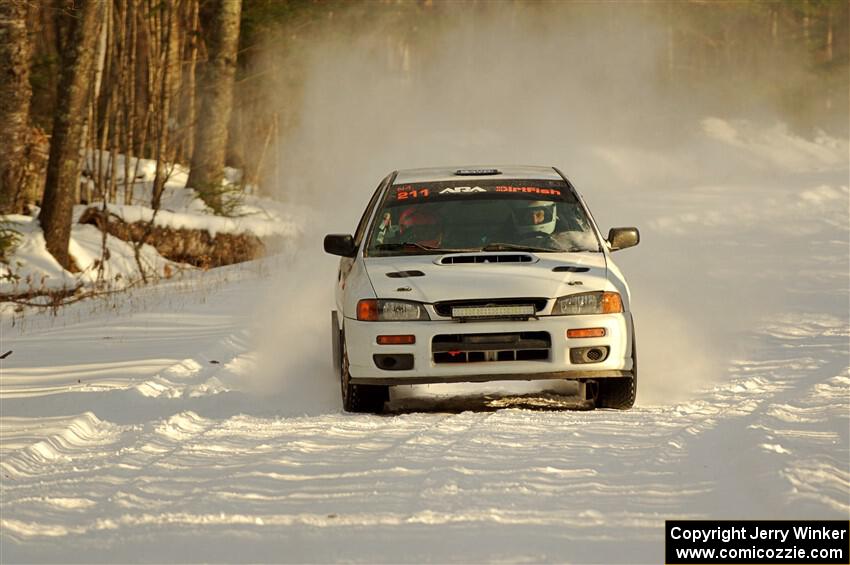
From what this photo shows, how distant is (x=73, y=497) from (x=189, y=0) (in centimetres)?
2226

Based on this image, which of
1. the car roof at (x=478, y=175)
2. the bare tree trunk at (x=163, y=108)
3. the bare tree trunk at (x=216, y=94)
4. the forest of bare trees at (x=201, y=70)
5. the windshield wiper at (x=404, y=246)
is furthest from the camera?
the bare tree trunk at (x=216, y=94)

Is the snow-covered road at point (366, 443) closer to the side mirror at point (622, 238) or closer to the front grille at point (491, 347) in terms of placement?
the front grille at point (491, 347)

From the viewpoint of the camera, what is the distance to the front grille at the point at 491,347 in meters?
8.63

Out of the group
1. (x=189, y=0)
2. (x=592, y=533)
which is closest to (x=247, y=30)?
(x=189, y=0)

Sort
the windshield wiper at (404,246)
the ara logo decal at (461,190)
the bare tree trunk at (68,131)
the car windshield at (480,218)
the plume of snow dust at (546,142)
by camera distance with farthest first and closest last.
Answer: the bare tree trunk at (68,131) < the plume of snow dust at (546,142) < the ara logo decal at (461,190) < the car windshield at (480,218) < the windshield wiper at (404,246)

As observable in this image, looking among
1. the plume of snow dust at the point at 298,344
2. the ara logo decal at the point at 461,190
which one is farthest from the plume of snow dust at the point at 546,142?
the ara logo decal at the point at 461,190

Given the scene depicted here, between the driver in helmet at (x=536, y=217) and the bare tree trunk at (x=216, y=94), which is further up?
the bare tree trunk at (x=216, y=94)

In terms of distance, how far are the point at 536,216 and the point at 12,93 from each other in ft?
29.5

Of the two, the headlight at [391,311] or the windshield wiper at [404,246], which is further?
the windshield wiper at [404,246]

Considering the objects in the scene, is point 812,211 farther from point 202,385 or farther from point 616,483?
point 616,483

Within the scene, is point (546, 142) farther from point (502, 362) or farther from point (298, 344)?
point (502, 362)

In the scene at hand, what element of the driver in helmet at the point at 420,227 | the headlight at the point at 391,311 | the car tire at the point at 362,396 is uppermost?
the driver in helmet at the point at 420,227

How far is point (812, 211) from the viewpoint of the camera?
2608 centimetres

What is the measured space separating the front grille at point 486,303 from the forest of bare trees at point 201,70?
7055 mm
